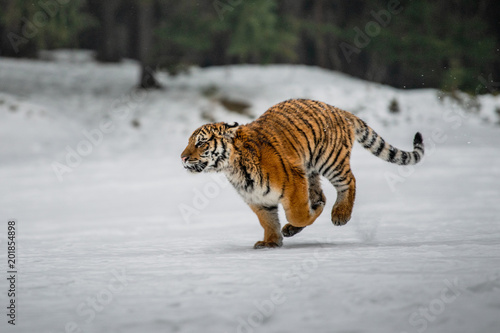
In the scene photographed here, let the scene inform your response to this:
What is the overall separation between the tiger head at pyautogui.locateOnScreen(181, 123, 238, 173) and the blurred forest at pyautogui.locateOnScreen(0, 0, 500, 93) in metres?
13.2

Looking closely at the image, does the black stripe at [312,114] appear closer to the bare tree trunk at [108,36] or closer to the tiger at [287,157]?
the tiger at [287,157]

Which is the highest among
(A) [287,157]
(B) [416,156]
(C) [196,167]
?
(B) [416,156]

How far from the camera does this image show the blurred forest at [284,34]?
17.9 m

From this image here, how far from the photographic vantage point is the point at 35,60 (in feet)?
75.9

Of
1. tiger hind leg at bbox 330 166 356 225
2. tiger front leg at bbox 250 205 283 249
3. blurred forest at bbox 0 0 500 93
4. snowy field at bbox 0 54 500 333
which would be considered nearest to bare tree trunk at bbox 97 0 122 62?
blurred forest at bbox 0 0 500 93

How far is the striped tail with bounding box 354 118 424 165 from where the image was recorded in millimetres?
5961

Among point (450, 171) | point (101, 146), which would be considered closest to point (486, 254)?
point (450, 171)

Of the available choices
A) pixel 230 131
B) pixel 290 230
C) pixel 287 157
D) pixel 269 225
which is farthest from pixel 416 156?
pixel 230 131

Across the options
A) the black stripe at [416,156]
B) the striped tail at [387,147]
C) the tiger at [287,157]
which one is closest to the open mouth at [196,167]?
the tiger at [287,157]

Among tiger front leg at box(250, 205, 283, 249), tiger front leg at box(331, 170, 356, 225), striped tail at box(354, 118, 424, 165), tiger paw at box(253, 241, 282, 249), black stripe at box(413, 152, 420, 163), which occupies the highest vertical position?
striped tail at box(354, 118, 424, 165)

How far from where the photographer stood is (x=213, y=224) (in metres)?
7.56

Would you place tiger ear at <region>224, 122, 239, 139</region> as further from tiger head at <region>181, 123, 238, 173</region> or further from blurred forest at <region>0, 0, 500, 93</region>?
blurred forest at <region>0, 0, 500, 93</region>

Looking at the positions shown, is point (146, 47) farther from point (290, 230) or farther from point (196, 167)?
point (196, 167)

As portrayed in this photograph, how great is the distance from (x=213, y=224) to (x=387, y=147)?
2574mm
